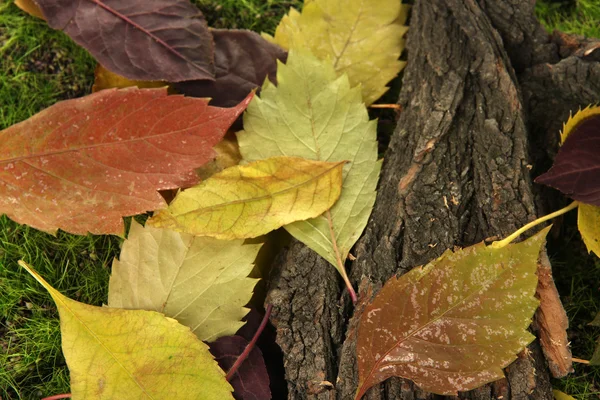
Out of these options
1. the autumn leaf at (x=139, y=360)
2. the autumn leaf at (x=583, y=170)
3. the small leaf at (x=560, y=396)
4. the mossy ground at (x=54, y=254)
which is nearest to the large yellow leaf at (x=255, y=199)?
the autumn leaf at (x=139, y=360)

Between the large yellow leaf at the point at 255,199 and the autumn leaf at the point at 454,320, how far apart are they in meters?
0.24

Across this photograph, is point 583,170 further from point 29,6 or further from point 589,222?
point 29,6

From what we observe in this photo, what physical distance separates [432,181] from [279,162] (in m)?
0.30

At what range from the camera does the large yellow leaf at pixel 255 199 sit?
3.55 feet

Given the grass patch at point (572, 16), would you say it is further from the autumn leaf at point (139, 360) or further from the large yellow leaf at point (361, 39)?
the autumn leaf at point (139, 360)

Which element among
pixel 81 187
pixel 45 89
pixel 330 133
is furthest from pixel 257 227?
pixel 45 89

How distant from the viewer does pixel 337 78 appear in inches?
48.5

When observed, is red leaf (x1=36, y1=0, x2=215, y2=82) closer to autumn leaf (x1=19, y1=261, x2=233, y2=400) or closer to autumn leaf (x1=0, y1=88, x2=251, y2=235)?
autumn leaf (x1=0, y1=88, x2=251, y2=235)

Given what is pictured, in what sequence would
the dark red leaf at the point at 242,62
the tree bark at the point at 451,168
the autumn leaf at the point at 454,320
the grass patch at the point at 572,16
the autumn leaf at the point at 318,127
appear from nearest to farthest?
the autumn leaf at the point at 454,320 < the tree bark at the point at 451,168 < the autumn leaf at the point at 318,127 < the dark red leaf at the point at 242,62 < the grass patch at the point at 572,16

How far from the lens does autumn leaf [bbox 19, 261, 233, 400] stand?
102 centimetres

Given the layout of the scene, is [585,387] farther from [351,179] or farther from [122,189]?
[122,189]

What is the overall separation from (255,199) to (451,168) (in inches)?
15.1

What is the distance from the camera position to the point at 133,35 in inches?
49.1

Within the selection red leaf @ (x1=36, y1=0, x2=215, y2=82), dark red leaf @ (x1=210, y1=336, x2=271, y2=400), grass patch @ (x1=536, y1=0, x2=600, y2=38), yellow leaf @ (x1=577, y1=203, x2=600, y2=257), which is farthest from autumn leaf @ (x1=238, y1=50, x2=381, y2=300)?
grass patch @ (x1=536, y1=0, x2=600, y2=38)
